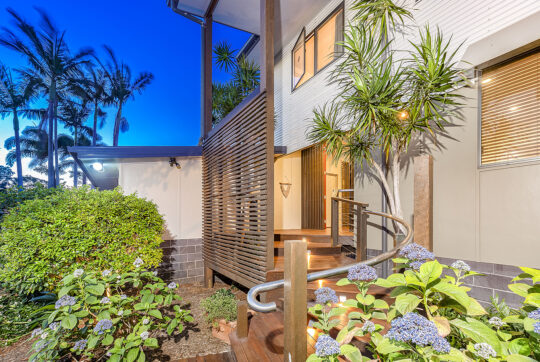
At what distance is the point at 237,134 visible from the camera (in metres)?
4.46

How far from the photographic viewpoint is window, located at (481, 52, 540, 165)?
2.92 meters

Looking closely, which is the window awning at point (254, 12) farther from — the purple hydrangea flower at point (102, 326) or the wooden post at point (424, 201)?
the purple hydrangea flower at point (102, 326)

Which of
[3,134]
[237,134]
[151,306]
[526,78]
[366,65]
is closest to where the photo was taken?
[151,306]

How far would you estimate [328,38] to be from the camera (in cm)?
600

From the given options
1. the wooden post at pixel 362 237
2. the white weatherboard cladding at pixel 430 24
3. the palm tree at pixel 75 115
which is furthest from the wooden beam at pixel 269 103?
the palm tree at pixel 75 115

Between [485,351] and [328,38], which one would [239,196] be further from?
[328,38]

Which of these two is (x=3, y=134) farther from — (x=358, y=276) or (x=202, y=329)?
(x=358, y=276)

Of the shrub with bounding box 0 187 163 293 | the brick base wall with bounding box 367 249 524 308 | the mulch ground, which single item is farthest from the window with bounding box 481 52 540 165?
the shrub with bounding box 0 187 163 293

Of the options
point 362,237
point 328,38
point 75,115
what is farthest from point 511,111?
point 75,115

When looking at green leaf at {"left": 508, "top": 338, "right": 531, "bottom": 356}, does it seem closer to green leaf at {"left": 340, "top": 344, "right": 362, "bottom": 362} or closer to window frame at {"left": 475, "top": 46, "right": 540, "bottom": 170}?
green leaf at {"left": 340, "top": 344, "right": 362, "bottom": 362}

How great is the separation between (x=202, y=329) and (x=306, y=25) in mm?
6980

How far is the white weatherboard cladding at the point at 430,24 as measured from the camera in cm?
311

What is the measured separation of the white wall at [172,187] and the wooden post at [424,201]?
507 cm

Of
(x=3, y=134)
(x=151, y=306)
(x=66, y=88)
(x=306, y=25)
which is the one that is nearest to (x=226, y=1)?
(x=306, y=25)
